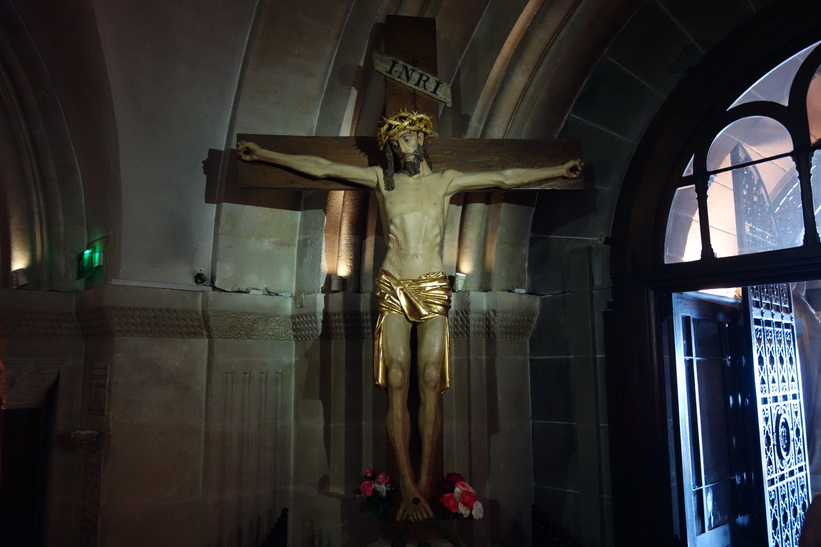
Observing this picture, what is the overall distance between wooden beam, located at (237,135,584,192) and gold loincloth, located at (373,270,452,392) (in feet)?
2.67

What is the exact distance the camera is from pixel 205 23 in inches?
188

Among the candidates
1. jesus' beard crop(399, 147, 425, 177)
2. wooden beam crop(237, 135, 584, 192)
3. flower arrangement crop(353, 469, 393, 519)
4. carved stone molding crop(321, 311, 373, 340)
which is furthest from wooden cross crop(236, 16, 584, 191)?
flower arrangement crop(353, 469, 393, 519)

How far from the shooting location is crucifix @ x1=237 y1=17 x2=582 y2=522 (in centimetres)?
374

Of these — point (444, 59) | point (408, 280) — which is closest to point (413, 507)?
point (408, 280)

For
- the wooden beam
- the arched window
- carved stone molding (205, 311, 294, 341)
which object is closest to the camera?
the wooden beam

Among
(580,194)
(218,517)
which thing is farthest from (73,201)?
(580,194)

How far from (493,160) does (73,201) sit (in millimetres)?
3238

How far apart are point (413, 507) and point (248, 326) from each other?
1932 mm

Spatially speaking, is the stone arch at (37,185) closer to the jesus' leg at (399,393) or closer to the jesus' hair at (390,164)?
the jesus' hair at (390,164)

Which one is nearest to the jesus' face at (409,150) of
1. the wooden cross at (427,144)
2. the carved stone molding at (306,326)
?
the wooden cross at (427,144)

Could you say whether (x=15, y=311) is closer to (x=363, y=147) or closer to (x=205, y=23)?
(x=205, y=23)

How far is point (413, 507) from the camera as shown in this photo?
3621 millimetres

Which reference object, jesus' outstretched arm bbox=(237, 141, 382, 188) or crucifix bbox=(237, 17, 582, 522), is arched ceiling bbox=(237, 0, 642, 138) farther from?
jesus' outstretched arm bbox=(237, 141, 382, 188)

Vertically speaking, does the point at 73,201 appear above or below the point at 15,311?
above
